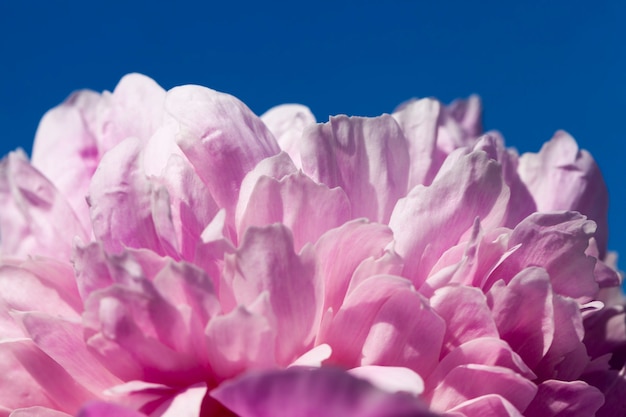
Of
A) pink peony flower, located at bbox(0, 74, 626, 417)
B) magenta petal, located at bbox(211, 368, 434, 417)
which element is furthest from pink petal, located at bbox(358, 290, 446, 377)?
magenta petal, located at bbox(211, 368, 434, 417)

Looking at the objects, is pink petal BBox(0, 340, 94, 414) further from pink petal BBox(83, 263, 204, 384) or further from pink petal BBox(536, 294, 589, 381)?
pink petal BBox(536, 294, 589, 381)

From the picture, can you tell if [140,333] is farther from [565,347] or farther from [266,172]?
[565,347]

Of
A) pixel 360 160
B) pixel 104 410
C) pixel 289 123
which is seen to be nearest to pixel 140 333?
pixel 104 410

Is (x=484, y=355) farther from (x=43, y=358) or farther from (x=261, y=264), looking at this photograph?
(x=43, y=358)

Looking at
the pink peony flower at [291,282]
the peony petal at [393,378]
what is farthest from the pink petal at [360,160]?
the peony petal at [393,378]

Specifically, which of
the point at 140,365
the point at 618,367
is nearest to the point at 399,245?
the point at 140,365

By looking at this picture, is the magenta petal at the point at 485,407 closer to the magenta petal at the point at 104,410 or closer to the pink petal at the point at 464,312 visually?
the pink petal at the point at 464,312
